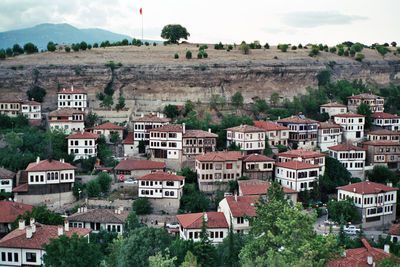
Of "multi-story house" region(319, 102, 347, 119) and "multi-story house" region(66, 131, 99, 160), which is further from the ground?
"multi-story house" region(319, 102, 347, 119)

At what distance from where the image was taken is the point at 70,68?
2813 inches

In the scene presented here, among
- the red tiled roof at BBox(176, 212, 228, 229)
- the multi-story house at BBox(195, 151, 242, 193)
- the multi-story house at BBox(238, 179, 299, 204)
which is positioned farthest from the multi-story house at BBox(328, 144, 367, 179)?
the red tiled roof at BBox(176, 212, 228, 229)

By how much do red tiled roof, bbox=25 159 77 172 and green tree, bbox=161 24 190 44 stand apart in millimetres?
52990

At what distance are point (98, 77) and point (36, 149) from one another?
19944mm

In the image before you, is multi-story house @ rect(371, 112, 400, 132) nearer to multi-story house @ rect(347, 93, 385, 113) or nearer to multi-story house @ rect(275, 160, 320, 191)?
multi-story house @ rect(347, 93, 385, 113)

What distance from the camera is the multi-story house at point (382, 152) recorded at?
5959 cm

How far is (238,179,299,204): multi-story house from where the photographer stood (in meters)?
47.0

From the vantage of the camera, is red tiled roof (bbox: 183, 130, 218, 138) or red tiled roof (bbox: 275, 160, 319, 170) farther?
red tiled roof (bbox: 183, 130, 218, 138)

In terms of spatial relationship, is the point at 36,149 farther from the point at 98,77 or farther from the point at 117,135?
the point at 98,77

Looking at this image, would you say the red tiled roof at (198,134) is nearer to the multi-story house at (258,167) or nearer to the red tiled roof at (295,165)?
the multi-story house at (258,167)

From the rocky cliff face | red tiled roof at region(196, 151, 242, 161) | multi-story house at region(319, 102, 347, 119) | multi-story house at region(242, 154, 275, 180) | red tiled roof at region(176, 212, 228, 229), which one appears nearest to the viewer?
red tiled roof at region(176, 212, 228, 229)

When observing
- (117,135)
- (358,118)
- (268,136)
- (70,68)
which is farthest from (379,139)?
(70,68)

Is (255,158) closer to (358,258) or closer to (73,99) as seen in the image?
(358,258)

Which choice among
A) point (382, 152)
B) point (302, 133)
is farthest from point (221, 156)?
point (382, 152)
